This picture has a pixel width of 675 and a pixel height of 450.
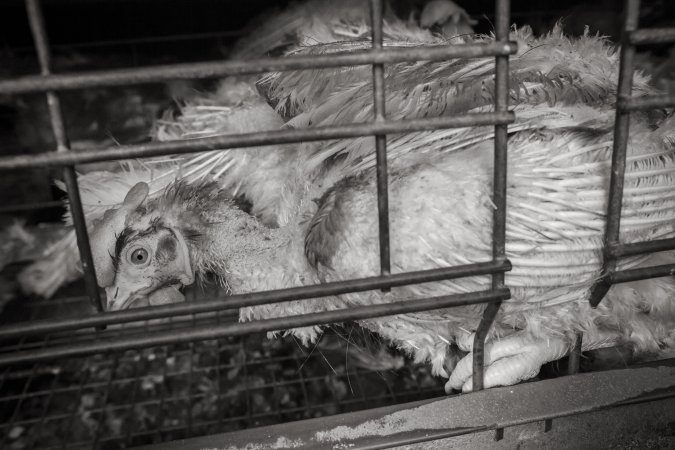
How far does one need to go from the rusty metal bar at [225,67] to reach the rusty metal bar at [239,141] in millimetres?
68

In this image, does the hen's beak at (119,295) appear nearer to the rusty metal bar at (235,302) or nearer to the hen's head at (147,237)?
the hen's head at (147,237)

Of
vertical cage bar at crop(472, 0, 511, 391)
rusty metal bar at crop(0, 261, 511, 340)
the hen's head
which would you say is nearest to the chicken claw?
vertical cage bar at crop(472, 0, 511, 391)

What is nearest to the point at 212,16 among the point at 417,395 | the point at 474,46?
the point at 417,395

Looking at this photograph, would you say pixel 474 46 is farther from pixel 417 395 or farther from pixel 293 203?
pixel 417 395

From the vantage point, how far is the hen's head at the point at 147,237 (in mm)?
1201

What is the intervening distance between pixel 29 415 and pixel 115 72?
119 cm

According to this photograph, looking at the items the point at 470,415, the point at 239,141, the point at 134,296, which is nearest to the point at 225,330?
the point at 239,141

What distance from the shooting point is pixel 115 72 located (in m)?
0.61

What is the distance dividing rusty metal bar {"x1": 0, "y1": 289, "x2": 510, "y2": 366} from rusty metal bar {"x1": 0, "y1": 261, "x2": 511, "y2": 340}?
29 millimetres

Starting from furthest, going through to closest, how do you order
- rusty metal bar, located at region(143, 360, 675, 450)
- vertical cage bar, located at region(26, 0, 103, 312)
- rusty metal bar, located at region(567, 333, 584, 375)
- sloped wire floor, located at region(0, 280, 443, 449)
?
1. sloped wire floor, located at region(0, 280, 443, 449)
2. rusty metal bar, located at region(567, 333, 584, 375)
3. rusty metal bar, located at region(143, 360, 675, 450)
4. vertical cage bar, located at region(26, 0, 103, 312)

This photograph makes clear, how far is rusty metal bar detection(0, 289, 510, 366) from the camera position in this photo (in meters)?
0.69

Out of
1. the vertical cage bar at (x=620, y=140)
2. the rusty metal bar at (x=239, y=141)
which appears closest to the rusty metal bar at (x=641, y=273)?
the vertical cage bar at (x=620, y=140)

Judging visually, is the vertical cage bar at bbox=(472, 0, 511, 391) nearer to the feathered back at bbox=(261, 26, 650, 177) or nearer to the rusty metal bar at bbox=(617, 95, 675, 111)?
the rusty metal bar at bbox=(617, 95, 675, 111)

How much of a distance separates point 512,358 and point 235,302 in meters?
0.52
